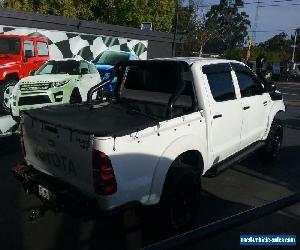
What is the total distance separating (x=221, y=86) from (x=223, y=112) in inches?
15.8

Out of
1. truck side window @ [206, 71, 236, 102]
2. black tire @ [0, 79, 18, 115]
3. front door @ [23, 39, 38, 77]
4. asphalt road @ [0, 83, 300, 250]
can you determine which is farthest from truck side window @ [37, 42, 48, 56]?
truck side window @ [206, 71, 236, 102]

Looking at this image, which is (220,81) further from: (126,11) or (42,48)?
(126,11)

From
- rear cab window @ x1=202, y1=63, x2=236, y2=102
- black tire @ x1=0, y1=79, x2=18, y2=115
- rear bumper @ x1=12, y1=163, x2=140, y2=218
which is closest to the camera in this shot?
rear bumper @ x1=12, y1=163, x2=140, y2=218

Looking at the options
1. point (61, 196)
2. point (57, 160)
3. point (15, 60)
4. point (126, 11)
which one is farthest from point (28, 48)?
point (126, 11)

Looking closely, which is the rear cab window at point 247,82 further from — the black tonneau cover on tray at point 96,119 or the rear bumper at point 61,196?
the rear bumper at point 61,196

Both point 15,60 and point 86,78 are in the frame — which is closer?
point 15,60

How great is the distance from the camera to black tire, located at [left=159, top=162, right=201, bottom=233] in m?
4.17

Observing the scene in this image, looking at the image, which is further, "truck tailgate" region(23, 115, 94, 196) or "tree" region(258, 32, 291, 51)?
"tree" region(258, 32, 291, 51)

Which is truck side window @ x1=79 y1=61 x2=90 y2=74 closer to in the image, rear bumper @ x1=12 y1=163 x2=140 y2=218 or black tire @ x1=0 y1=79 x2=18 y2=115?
black tire @ x1=0 y1=79 x2=18 y2=115

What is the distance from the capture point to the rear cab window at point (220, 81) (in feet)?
16.7

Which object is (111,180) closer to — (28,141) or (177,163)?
(177,163)

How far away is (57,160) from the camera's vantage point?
4.07 m

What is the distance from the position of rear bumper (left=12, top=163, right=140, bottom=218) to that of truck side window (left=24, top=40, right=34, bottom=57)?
6751mm

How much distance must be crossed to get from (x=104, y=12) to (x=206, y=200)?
855 inches
